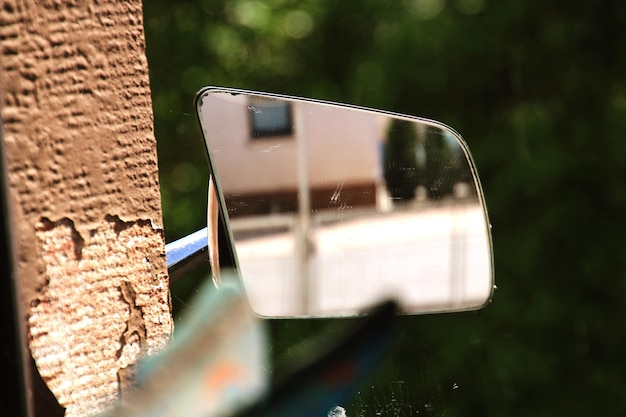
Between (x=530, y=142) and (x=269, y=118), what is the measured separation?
2.68m

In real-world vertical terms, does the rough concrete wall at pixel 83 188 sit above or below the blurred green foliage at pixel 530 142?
above

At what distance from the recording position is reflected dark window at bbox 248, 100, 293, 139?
3.51 ft

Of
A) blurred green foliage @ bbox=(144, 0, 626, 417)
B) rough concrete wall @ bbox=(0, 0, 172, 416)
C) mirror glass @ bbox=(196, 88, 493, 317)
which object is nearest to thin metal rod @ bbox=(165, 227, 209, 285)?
mirror glass @ bbox=(196, 88, 493, 317)

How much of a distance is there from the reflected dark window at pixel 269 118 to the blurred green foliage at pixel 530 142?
72.5 inches

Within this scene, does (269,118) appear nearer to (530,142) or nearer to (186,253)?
(186,253)

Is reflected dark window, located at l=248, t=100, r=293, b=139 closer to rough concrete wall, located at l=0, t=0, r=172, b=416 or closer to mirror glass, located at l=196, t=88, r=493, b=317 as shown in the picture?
mirror glass, located at l=196, t=88, r=493, b=317

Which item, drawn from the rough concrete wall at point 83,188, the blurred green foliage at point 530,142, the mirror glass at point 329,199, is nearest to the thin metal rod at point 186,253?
the mirror glass at point 329,199

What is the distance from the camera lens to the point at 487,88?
3.52 m

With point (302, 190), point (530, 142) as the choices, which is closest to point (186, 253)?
point (302, 190)

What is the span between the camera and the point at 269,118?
1081 mm

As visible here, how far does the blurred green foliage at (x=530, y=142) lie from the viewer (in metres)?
3.23

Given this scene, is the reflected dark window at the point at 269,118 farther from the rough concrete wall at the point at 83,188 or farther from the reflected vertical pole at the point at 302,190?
the rough concrete wall at the point at 83,188

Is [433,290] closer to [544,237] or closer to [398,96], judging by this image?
[398,96]

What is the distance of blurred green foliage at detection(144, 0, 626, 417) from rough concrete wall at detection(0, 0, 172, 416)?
207 centimetres
